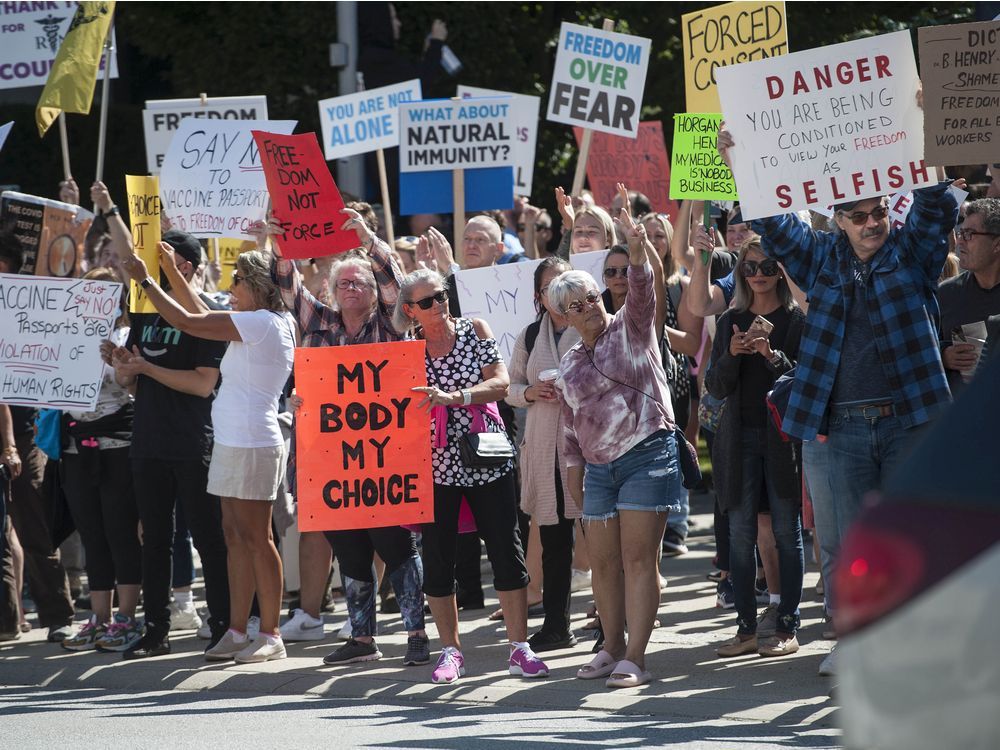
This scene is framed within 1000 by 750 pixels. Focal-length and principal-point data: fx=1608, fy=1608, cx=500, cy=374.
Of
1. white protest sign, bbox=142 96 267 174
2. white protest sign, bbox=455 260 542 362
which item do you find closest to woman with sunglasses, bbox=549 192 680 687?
white protest sign, bbox=455 260 542 362

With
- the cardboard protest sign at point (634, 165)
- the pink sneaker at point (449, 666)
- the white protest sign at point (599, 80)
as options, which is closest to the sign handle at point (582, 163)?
the white protest sign at point (599, 80)

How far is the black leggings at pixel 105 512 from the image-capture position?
9.02 m

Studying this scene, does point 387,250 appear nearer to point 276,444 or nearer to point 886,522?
point 276,444

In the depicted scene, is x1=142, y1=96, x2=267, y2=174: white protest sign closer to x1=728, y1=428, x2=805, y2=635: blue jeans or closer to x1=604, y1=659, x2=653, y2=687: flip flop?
x1=728, y1=428, x2=805, y2=635: blue jeans

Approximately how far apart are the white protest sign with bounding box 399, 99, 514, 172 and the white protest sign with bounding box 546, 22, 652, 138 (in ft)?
1.37

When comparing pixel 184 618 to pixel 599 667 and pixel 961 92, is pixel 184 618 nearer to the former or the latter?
pixel 599 667

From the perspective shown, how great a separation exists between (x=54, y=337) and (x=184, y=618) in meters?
1.87

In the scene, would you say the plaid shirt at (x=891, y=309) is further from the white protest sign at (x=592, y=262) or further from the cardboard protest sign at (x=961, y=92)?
the white protest sign at (x=592, y=262)

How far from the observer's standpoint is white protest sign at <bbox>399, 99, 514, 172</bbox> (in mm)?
11406

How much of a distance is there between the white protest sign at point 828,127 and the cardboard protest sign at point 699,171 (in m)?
1.85

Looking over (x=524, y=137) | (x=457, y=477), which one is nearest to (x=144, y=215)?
(x=457, y=477)

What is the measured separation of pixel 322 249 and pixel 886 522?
5.72m

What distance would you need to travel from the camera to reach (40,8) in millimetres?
12500

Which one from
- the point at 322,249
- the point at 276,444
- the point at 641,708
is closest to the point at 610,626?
the point at 641,708
